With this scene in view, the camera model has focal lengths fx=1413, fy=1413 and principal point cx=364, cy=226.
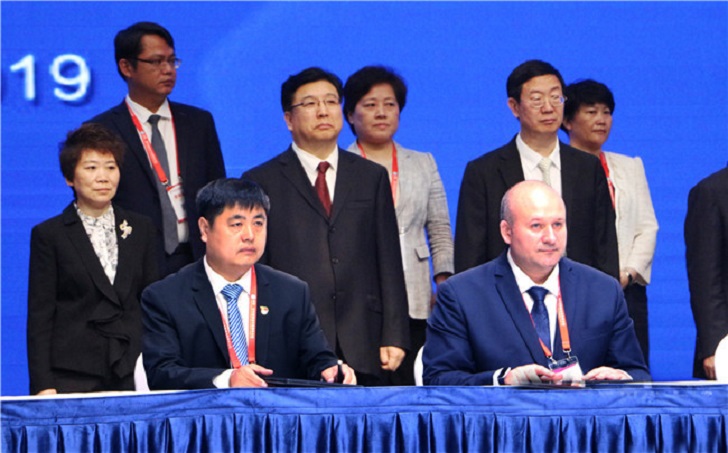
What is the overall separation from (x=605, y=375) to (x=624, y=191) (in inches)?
71.7

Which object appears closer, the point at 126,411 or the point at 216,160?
the point at 126,411

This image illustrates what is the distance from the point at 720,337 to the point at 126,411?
7.35ft

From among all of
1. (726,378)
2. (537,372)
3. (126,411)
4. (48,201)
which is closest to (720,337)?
(726,378)

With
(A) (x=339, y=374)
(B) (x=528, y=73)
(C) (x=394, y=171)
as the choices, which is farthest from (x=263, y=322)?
(B) (x=528, y=73)

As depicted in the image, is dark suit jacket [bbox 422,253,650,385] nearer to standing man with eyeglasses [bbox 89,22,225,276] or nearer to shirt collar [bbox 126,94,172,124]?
standing man with eyeglasses [bbox 89,22,225,276]

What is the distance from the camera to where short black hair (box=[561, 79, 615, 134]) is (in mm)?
5309

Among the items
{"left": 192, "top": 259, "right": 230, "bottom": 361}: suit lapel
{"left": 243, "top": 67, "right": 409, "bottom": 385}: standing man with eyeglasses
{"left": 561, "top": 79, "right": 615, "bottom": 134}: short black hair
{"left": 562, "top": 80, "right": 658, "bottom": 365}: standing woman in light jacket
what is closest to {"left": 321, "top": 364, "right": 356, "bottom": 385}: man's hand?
{"left": 192, "top": 259, "right": 230, "bottom": 361}: suit lapel

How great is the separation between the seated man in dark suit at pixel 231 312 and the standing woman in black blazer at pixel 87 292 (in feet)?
2.03

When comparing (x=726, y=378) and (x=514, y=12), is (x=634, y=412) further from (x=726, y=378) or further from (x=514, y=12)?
(x=514, y=12)

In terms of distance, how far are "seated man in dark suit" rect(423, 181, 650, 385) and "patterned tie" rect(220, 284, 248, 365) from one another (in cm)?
49

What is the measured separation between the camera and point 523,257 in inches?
152

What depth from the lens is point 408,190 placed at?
16.6ft

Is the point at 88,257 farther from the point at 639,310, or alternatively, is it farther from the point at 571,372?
the point at 639,310

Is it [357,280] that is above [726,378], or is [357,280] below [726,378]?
above
